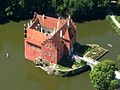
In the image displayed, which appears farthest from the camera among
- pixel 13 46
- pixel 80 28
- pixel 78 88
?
pixel 80 28

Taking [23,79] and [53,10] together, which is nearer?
[23,79]

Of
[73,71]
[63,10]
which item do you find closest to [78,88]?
[73,71]

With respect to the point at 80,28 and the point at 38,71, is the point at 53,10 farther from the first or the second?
the point at 38,71

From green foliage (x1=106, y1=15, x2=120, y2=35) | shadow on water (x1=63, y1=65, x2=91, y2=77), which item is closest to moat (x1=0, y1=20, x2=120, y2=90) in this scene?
shadow on water (x1=63, y1=65, x2=91, y2=77)

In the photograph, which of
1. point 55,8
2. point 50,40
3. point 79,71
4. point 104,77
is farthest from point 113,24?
point 104,77

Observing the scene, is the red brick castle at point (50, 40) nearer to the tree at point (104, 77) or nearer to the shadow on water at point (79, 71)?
the shadow on water at point (79, 71)

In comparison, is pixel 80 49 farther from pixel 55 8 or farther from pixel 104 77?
pixel 55 8

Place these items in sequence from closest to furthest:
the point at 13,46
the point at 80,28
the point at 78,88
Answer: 1. the point at 78,88
2. the point at 13,46
3. the point at 80,28
